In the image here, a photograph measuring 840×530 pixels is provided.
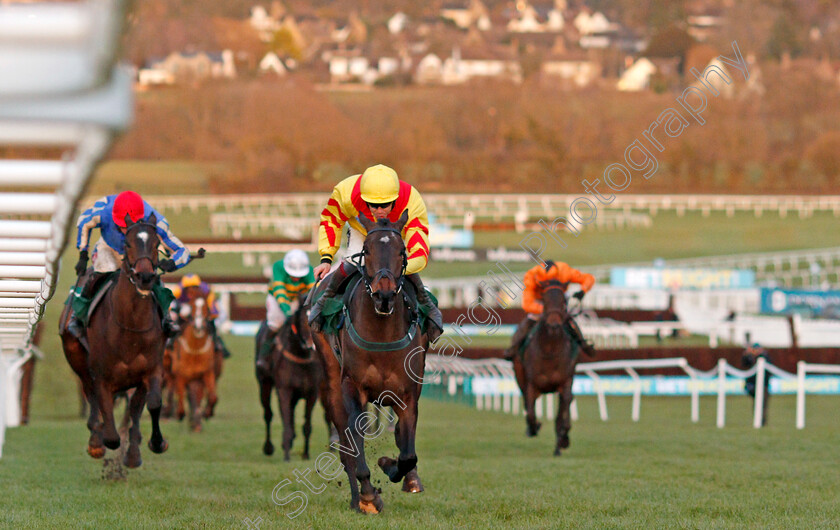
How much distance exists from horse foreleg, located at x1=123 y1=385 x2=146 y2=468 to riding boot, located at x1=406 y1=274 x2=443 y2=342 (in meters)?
1.95

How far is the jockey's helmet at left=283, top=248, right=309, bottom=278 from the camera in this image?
972 cm

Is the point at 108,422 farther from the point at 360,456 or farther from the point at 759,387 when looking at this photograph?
the point at 759,387

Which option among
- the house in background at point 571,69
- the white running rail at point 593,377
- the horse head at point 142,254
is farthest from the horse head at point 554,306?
the house in background at point 571,69

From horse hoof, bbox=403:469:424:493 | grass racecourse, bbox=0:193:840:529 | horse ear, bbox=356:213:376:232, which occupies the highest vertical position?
horse ear, bbox=356:213:376:232

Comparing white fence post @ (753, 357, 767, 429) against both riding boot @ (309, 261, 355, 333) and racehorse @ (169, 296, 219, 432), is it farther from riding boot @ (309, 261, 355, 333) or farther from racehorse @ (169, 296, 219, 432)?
riding boot @ (309, 261, 355, 333)

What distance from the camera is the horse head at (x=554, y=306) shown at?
9.88 meters

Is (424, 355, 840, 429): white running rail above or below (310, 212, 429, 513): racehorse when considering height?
below

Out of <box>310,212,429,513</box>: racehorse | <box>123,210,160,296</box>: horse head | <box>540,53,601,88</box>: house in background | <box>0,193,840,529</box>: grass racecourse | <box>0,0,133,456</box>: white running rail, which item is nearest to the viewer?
<box>0,0,133,456</box>: white running rail

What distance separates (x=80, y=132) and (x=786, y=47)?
9658cm

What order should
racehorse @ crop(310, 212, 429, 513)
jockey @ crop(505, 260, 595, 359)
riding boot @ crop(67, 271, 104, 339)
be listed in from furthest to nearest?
jockey @ crop(505, 260, 595, 359) → riding boot @ crop(67, 271, 104, 339) → racehorse @ crop(310, 212, 429, 513)

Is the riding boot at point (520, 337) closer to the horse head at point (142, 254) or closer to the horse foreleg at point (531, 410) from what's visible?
the horse foreleg at point (531, 410)

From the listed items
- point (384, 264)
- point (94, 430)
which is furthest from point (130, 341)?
point (384, 264)

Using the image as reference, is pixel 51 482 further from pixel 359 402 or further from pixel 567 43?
pixel 567 43

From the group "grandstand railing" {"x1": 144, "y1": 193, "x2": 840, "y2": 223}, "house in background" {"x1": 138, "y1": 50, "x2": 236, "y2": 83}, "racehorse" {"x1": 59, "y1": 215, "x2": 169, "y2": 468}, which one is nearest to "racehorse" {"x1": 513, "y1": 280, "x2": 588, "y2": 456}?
"racehorse" {"x1": 59, "y1": 215, "x2": 169, "y2": 468}
